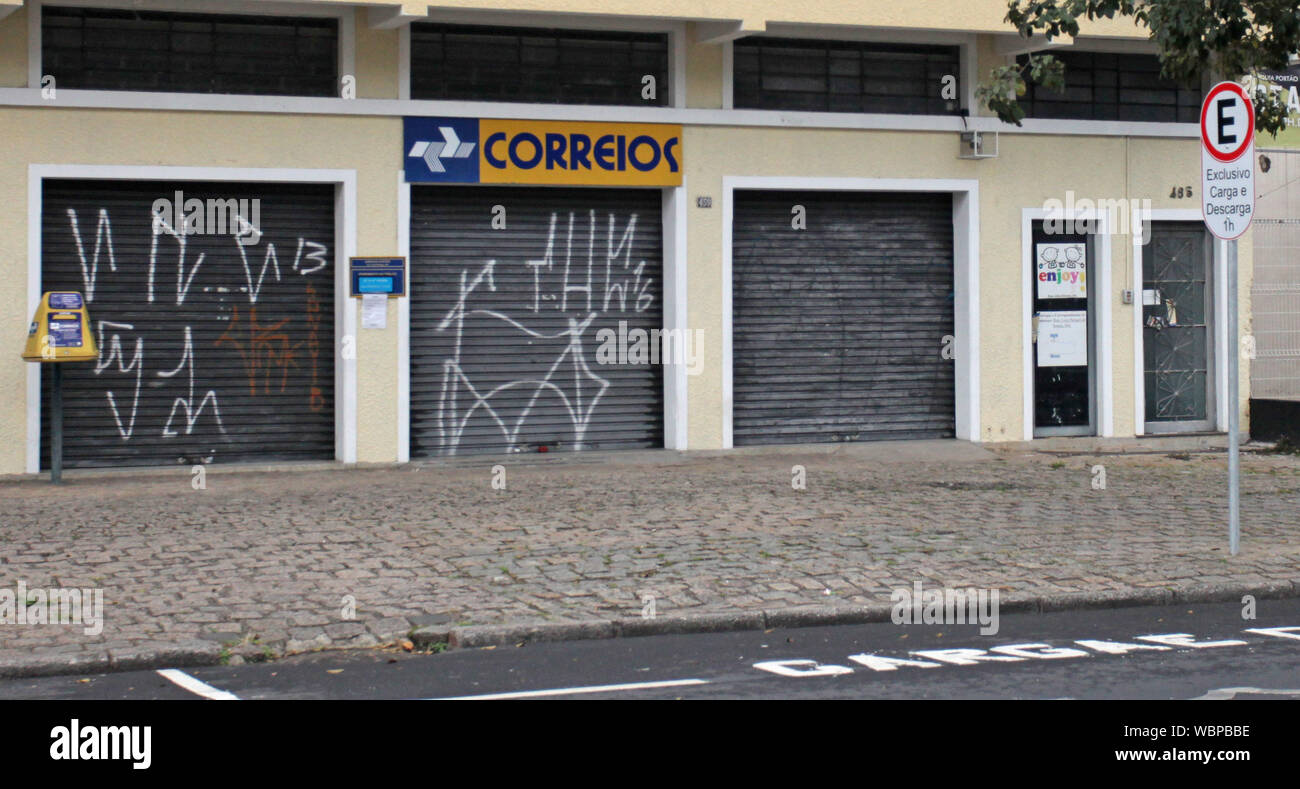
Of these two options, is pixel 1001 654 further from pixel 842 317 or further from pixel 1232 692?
pixel 842 317

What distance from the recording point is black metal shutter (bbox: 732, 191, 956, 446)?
16.6 metres

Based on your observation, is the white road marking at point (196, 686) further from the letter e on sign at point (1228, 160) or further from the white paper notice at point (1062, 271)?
the white paper notice at point (1062, 271)

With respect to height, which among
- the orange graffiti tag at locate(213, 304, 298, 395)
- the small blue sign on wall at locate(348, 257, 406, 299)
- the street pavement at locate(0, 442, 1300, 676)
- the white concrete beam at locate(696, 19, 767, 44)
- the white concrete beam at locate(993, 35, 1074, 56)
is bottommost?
the street pavement at locate(0, 442, 1300, 676)

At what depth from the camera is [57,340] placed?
13555mm

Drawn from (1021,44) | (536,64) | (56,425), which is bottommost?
(56,425)

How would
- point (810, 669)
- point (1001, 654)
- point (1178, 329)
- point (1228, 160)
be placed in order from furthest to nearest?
1. point (1178, 329)
2. point (1228, 160)
3. point (1001, 654)
4. point (810, 669)

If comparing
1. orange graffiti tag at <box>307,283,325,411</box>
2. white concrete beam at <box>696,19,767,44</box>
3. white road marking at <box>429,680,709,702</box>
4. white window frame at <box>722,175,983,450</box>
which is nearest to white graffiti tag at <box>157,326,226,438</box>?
orange graffiti tag at <box>307,283,325,411</box>

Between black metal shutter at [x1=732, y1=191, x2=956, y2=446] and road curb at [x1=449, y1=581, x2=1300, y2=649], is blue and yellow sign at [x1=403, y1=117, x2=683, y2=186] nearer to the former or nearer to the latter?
black metal shutter at [x1=732, y1=191, x2=956, y2=446]

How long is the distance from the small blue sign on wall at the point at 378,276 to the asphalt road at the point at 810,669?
7775 millimetres

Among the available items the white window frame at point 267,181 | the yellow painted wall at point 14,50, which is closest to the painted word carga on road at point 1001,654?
the white window frame at point 267,181

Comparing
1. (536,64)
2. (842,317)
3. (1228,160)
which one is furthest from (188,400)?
(1228,160)

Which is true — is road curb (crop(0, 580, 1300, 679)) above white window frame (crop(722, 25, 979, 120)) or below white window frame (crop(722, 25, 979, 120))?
below

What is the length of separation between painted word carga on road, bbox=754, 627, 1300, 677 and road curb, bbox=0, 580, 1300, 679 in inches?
34.7

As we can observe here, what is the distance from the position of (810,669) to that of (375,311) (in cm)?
895
